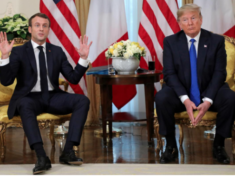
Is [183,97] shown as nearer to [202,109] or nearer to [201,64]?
[202,109]

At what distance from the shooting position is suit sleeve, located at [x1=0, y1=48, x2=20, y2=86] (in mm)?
3285

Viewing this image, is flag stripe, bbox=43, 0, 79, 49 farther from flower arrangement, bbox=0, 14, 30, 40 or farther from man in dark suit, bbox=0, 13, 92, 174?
man in dark suit, bbox=0, 13, 92, 174

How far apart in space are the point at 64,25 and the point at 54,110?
1911mm

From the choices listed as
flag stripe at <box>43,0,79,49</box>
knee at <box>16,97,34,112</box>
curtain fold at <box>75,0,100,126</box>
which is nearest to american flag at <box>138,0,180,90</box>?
curtain fold at <box>75,0,100,126</box>

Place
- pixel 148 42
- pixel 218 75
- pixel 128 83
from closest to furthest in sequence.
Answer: pixel 218 75
pixel 128 83
pixel 148 42

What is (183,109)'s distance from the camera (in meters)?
3.43

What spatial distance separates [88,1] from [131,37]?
0.81 metres

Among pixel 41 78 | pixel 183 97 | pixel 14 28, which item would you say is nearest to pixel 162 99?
pixel 183 97

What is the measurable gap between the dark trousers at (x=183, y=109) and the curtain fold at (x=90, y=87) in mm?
1895

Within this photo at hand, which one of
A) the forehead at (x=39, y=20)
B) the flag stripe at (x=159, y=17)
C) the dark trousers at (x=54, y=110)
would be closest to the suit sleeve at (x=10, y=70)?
the dark trousers at (x=54, y=110)

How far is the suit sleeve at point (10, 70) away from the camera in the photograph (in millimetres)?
3285

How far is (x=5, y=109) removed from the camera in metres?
3.57

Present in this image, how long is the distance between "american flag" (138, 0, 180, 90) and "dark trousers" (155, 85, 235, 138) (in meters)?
1.48

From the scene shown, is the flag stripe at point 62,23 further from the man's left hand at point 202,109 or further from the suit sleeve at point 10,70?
the man's left hand at point 202,109
